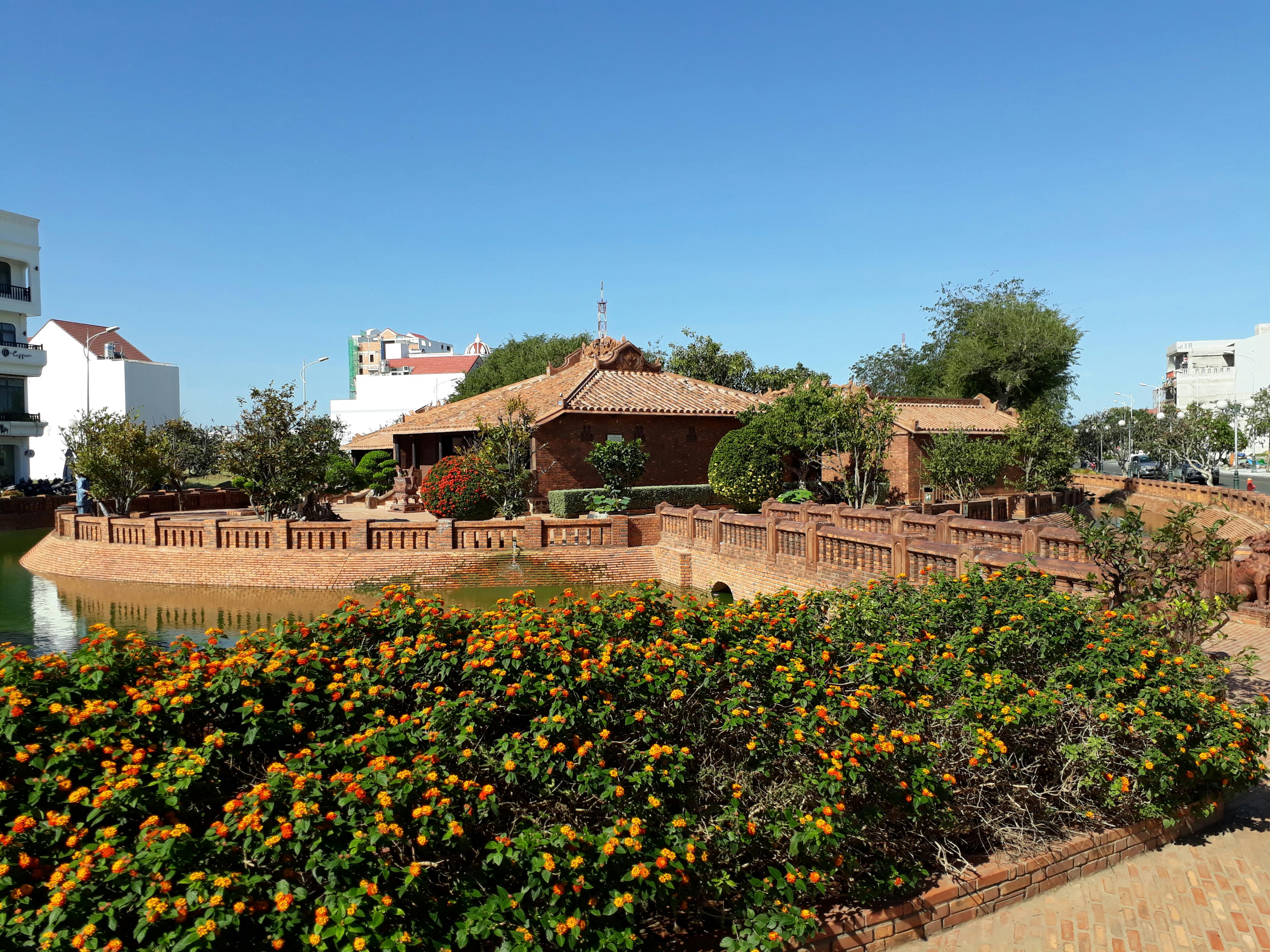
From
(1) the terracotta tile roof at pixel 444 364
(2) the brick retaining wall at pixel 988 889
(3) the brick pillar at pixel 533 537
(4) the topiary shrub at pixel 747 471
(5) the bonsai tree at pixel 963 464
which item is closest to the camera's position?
(2) the brick retaining wall at pixel 988 889

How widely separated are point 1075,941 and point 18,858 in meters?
5.58

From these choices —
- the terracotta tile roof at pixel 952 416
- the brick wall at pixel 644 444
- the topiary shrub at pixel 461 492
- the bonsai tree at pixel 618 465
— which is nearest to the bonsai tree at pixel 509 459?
the topiary shrub at pixel 461 492

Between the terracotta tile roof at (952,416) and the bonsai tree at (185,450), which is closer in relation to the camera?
the bonsai tree at (185,450)

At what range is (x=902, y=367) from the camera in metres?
94.4

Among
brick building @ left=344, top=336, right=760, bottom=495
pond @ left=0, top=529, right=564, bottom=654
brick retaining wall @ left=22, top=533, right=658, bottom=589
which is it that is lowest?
pond @ left=0, top=529, right=564, bottom=654

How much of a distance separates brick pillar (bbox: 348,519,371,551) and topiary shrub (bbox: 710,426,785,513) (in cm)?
1091

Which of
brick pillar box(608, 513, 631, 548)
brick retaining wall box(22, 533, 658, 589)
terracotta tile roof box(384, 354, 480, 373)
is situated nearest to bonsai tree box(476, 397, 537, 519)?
brick retaining wall box(22, 533, 658, 589)

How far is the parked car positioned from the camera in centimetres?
5761

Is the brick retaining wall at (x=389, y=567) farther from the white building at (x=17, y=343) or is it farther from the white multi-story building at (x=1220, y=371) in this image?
the white multi-story building at (x=1220, y=371)

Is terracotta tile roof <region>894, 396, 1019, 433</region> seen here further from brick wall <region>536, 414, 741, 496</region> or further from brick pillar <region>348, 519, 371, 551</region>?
brick pillar <region>348, 519, 371, 551</region>

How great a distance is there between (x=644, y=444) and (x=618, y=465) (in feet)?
9.65

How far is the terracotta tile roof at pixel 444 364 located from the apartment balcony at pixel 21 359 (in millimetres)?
47125

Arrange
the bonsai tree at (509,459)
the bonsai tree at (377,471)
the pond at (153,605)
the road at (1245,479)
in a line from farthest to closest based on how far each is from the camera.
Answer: the road at (1245,479) < the bonsai tree at (377,471) < the bonsai tree at (509,459) < the pond at (153,605)

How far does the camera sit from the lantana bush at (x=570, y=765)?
3.59 m
